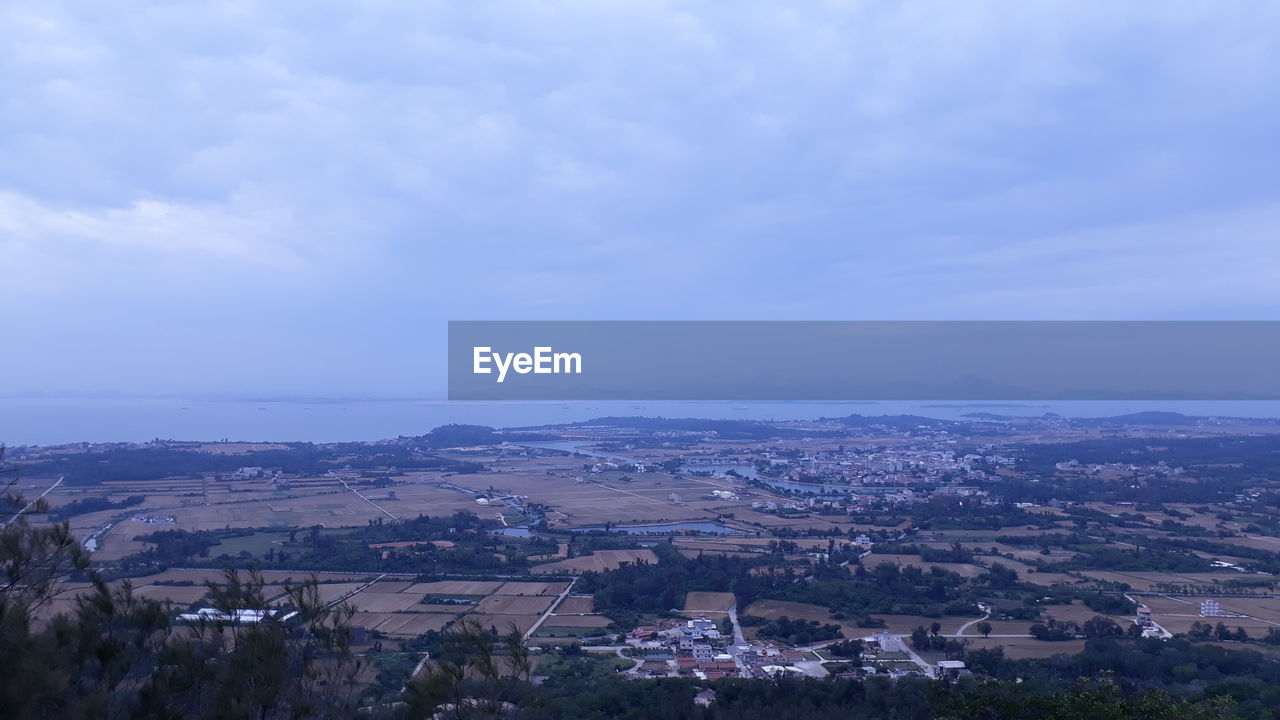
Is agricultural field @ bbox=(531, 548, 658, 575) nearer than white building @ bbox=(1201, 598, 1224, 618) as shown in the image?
No

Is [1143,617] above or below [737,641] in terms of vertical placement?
above

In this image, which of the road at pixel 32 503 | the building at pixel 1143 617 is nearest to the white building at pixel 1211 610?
the building at pixel 1143 617

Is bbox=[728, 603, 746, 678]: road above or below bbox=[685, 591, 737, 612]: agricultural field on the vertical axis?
above

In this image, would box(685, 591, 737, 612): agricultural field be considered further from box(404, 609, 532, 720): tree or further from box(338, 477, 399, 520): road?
box(338, 477, 399, 520): road

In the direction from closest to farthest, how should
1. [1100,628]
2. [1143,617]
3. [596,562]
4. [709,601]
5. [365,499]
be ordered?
[1100,628] → [1143,617] → [709,601] → [596,562] → [365,499]

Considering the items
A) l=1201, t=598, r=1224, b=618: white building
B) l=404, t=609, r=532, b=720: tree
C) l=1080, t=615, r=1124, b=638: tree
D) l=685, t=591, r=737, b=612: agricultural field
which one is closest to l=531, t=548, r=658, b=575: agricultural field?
l=685, t=591, r=737, b=612: agricultural field

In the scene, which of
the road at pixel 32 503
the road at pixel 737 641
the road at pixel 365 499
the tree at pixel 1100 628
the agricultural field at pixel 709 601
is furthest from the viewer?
the road at pixel 365 499

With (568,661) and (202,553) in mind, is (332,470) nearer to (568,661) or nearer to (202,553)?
(202,553)

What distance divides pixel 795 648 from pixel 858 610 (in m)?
2.64

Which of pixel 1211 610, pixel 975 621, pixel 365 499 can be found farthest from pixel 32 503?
pixel 365 499

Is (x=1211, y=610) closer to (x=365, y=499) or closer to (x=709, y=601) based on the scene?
(x=709, y=601)

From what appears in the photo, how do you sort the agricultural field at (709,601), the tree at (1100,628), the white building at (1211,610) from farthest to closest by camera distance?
1. the agricultural field at (709,601)
2. the white building at (1211,610)
3. the tree at (1100,628)

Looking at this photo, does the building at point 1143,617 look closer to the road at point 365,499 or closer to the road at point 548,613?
the road at point 548,613

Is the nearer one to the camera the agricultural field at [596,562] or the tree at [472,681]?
the tree at [472,681]
